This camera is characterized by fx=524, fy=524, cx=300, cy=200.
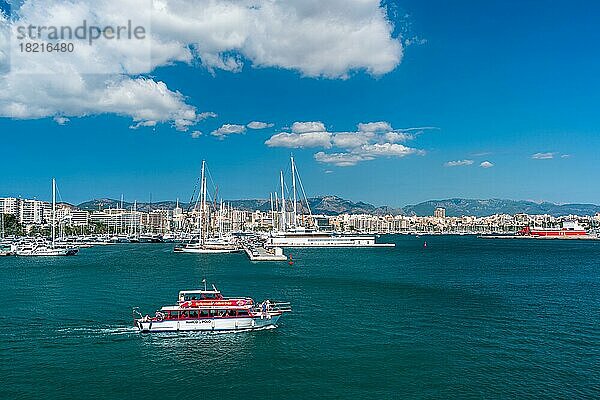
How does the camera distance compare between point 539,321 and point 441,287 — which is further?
point 441,287

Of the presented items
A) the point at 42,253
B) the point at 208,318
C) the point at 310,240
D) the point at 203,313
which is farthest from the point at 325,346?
the point at 310,240

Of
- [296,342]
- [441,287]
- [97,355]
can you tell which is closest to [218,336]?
[296,342]

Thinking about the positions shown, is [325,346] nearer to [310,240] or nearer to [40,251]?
[40,251]

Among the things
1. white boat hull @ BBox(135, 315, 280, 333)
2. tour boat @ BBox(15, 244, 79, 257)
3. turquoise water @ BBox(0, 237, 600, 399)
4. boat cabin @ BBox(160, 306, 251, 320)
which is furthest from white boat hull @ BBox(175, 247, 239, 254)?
boat cabin @ BBox(160, 306, 251, 320)

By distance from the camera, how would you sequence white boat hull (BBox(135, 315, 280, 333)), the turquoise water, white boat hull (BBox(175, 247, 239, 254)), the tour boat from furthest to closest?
white boat hull (BBox(175, 247, 239, 254)), the tour boat, white boat hull (BBox(135, 315, 280, 333)), the turquoise water

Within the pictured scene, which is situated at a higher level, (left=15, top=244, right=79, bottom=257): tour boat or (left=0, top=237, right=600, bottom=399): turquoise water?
(left=15, top=244, right=79, bottom=257): tour boat

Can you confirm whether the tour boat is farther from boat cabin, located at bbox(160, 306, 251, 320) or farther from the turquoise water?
boat cabin, located at bbox(160, 306, 251, 320)

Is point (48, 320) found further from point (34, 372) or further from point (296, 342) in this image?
point (296, 342)

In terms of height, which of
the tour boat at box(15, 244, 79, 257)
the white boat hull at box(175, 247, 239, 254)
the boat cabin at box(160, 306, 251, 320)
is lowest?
the boat cabin at box(160, 306, 251, 320)
